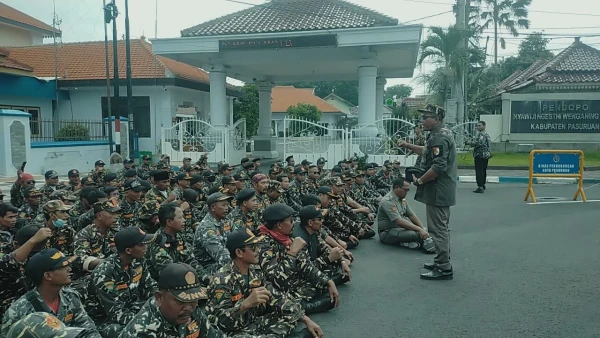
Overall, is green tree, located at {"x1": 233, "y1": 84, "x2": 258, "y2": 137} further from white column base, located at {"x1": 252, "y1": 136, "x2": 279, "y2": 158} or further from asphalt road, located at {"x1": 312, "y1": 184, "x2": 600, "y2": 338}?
asphalt road, located at {"x1": 312, "y1": 184, "x2": 600, "y2": 338}

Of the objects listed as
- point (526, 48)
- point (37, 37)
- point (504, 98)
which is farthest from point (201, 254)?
point (526, 48)

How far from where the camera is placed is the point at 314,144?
1658 centimetres

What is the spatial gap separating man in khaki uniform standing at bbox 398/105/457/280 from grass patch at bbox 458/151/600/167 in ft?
40.6

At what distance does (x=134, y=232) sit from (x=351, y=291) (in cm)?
261

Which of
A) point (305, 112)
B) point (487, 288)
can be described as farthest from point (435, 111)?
point (305, 112)

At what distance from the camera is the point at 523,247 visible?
7055 mm

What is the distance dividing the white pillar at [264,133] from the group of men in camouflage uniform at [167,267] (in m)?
14.7

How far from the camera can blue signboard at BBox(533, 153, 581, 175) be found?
1116cm

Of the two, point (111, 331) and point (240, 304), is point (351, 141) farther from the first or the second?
point (111, 331)

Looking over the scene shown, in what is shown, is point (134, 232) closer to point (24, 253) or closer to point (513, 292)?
point (24, 253)

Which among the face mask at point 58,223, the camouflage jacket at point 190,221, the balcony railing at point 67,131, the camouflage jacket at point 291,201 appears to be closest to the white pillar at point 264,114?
the balcony railing at point 67,131

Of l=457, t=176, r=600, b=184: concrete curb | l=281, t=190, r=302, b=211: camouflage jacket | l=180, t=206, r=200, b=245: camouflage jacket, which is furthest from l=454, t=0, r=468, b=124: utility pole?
l=180, t=206, r=200, b=245: camouflage jacket

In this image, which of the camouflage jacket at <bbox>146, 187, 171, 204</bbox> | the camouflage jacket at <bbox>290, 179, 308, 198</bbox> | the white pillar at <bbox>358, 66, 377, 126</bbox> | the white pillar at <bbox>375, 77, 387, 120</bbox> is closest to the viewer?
the camouflage jacket at <bbox>146, 187, 171, 204</bbox>

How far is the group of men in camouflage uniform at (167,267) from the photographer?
287 centimetres
